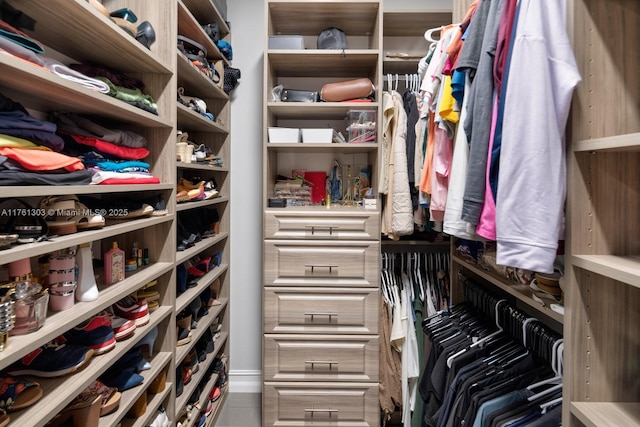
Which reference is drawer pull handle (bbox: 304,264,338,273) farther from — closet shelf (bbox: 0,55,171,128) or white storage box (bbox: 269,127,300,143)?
closet shelf (bbox: 0,55,171,128)

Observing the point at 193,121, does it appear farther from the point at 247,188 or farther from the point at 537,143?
the point at 537,143

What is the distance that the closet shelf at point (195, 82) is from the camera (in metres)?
1.61

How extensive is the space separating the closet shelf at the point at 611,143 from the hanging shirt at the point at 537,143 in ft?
0.13

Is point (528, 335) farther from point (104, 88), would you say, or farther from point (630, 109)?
point (104, 88)

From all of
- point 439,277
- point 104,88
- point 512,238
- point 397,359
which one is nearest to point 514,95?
point 512,238

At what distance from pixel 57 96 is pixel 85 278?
51 centimetres

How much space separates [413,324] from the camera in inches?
82.0

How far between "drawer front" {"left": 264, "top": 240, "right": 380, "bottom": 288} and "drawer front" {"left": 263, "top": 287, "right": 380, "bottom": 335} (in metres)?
0.04

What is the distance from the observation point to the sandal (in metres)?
0.80

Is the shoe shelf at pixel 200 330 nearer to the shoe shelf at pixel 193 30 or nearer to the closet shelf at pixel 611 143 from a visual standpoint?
the shoe shelf at pixel 193 30

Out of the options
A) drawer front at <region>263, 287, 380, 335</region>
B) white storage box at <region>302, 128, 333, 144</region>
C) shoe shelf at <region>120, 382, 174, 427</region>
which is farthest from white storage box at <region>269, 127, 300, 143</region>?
shoe shelf at <region>120, 382, 174, 427</region>

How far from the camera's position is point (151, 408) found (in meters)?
1.33

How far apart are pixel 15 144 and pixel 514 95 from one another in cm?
111

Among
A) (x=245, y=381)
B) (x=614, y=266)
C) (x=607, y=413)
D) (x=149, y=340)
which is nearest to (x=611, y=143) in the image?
(x=614, y=266)
